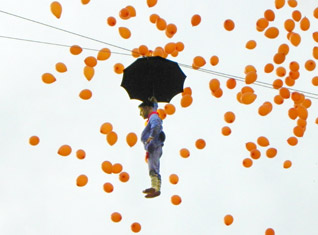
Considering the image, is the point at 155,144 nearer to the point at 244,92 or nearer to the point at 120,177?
the point at 120,177

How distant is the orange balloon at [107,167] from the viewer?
11.8 m

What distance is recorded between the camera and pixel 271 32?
40.7 ft

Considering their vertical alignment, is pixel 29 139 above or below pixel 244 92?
below

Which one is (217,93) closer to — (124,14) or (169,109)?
(169,109)

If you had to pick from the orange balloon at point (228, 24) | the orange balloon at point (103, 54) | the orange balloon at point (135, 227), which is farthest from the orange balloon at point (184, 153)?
the orange balloon at point (228, 24)

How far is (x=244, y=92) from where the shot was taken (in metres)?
12.2

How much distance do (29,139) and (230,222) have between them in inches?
156

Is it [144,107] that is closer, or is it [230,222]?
[144,107]

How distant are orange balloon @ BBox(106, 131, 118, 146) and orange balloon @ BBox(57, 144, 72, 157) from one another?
2.65ft

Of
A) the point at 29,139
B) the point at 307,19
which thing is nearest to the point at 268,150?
the point at 307,19

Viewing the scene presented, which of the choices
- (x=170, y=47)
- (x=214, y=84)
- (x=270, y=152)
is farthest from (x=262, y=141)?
(x=170, y=47)

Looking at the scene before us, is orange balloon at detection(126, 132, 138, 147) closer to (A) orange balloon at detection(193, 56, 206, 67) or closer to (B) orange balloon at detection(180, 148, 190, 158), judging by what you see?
(B) orange balloon at detection(180, 148, 190, 158)

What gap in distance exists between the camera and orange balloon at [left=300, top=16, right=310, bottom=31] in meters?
12.3

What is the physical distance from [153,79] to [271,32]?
A: 2410 millimetres
